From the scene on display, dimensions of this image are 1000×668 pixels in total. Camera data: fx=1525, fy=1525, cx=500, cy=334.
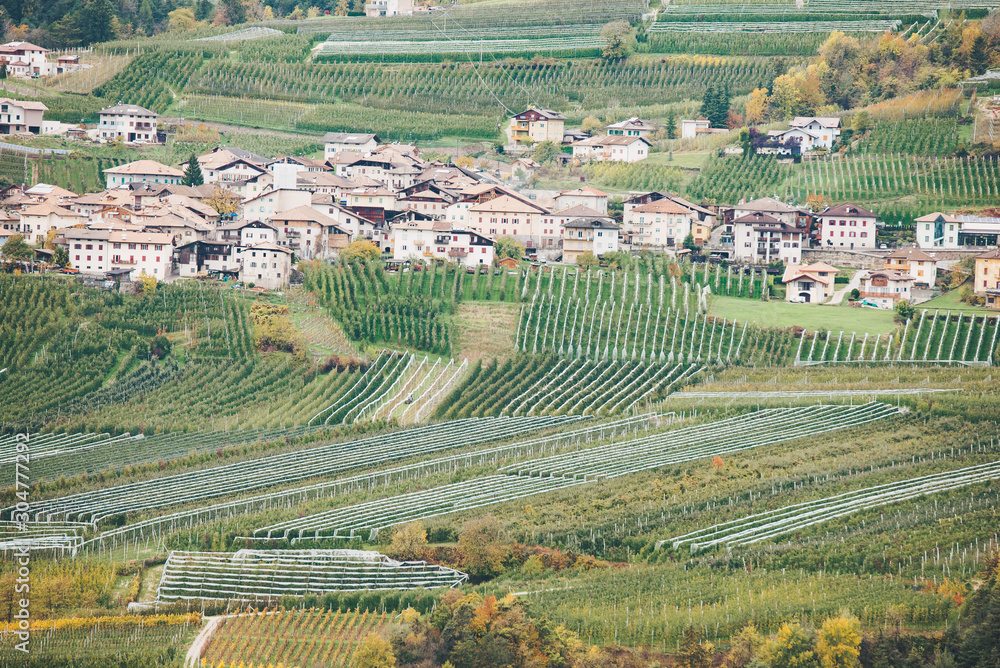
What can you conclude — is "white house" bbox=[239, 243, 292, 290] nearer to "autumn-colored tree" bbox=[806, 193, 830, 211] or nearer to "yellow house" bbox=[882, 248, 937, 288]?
"yellow house" bbox=[882, 248, 937, 288]

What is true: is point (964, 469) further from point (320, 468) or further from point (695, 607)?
point (320, 468)

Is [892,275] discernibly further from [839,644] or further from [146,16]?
[146,16]

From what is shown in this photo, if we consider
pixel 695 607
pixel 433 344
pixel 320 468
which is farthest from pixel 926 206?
pixel 695 607

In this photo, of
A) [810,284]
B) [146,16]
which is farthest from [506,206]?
[146,16]

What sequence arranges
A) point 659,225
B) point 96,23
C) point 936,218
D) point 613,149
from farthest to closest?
point 96,23
point 613,149
point 659,225
point 936,218

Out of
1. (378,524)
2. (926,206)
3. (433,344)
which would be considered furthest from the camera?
(926,206)

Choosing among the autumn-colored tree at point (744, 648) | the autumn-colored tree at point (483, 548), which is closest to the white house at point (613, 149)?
the autumn-colored tree at point (483, 548)
